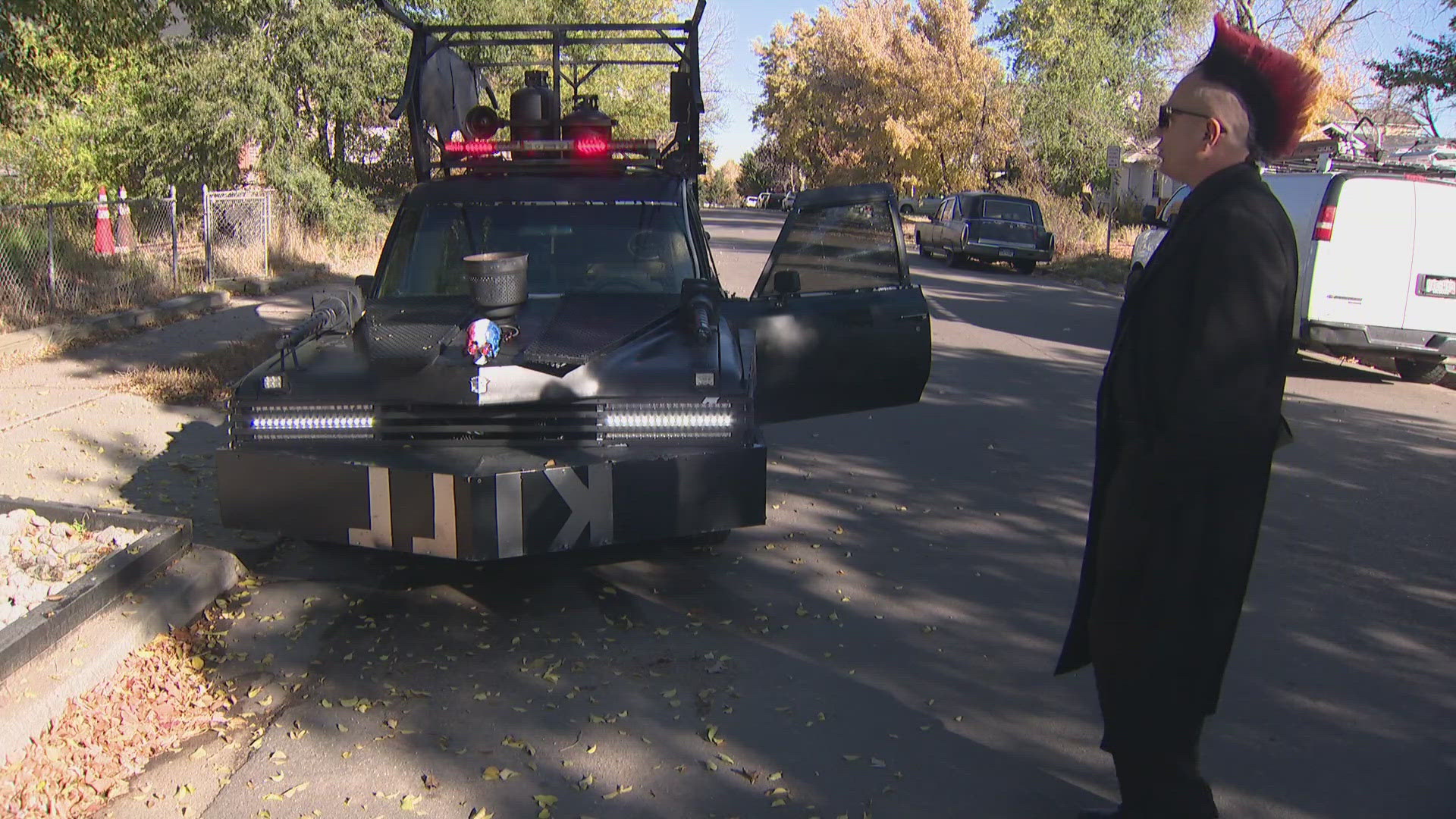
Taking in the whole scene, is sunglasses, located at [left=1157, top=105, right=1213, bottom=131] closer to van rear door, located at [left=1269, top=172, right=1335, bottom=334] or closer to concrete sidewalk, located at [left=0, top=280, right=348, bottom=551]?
concrete sidewalk, located at [left=0, top=280, right=348, bottom=551]

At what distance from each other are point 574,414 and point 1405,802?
10.4 ft

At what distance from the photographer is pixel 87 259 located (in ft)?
46.5

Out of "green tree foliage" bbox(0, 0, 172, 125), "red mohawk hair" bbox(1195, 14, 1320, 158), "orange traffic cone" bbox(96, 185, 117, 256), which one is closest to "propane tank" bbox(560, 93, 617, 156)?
"green tree foliage" bbox(0, 0, 172, 125)

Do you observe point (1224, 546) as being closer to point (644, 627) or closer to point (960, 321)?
point (644, 627)

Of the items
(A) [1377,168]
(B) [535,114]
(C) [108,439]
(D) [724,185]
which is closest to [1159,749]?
(B) [535,114]

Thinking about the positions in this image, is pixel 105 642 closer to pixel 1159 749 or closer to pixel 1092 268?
pixel 1159 749

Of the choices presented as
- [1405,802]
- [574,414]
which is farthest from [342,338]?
[1405,802]

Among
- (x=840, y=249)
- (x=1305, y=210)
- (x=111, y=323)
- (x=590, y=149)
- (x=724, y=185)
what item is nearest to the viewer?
(x=840, y=249)

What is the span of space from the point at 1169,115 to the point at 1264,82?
0.75 ft

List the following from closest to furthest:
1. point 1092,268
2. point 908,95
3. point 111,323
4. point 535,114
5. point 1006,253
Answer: point 535,114, point 111,323, point 1092,268, point 1006,253, point 908,95

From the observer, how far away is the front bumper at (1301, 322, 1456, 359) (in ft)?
36.2

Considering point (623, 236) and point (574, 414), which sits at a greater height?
point (623, 236)

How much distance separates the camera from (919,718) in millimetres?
4090

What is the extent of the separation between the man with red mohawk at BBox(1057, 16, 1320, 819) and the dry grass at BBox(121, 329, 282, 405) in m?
6.93
